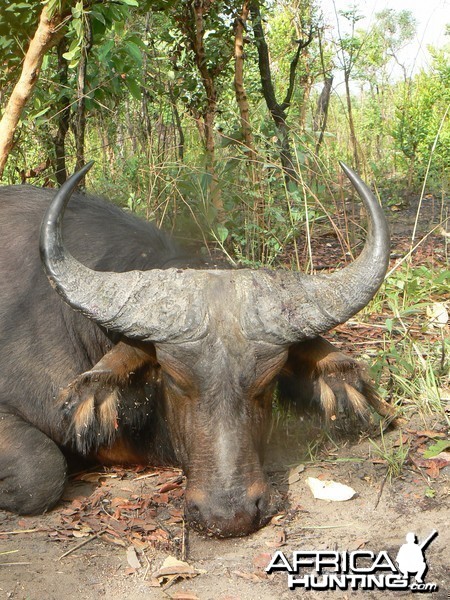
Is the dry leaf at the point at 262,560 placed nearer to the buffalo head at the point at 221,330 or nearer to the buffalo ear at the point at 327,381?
the buffalo head at the point at 221,330

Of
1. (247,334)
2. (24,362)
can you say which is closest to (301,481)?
(247,334)

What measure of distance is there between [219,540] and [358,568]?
25.3 inches

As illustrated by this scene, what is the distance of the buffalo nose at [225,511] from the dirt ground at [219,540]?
0.12 metres

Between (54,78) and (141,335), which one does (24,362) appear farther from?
(54,78)

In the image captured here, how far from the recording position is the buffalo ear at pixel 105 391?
394 centimetres

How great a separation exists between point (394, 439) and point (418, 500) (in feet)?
2.26

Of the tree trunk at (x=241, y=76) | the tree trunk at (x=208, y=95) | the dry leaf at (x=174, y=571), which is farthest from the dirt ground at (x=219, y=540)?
the tree trunk at (x=241, y=76)

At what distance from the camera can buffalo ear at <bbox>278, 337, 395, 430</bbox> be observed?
4.11 m

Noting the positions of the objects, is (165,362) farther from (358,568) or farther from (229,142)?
(229,142)

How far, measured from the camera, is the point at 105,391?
4.00 m

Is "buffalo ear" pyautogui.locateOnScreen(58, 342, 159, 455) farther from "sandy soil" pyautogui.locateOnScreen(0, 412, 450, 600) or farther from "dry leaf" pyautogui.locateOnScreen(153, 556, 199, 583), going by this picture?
"dry leaf" pyautogui.locateOnScreen(153, 556, 199, 583)

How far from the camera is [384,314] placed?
6359 mm

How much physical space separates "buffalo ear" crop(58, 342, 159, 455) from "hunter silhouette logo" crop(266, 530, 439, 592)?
3.73ft

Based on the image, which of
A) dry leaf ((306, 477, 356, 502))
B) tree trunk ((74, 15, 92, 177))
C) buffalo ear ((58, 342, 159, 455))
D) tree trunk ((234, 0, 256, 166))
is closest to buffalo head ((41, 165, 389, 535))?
buffalo ear ((58, 342, 159, 455))
